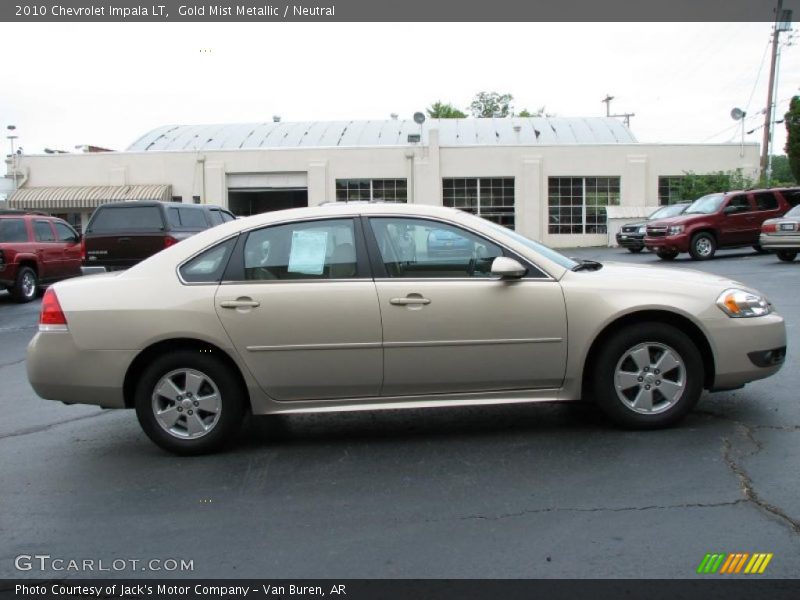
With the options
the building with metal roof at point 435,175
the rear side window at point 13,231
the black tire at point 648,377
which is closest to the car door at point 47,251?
the rear side window at point 13,231

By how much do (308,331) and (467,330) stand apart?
3.36 ft

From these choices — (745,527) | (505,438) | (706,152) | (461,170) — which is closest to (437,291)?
(505,438)

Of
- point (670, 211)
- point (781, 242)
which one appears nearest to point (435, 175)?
point (670, 211)

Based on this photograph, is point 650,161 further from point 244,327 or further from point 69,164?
point 244,327

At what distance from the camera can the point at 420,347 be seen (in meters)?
4.98

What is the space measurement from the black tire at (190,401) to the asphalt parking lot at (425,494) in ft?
0.47

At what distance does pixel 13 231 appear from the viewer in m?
16.1

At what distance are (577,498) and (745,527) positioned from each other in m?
0.83

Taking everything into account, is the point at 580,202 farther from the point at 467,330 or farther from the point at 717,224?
the point at 467,330

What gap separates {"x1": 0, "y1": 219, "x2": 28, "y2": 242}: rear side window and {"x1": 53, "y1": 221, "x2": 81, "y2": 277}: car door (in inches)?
35.8

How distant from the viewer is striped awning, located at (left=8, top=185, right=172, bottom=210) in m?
33.9

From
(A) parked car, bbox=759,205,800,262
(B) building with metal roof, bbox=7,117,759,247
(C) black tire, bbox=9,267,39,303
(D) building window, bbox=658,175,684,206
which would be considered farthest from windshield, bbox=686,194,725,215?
(C) black tire, bbox=9,267,39,303

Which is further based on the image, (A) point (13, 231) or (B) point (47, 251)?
(B) point (47, 251)

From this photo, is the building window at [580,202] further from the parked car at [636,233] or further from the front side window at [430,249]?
the front side window at [430,249]
